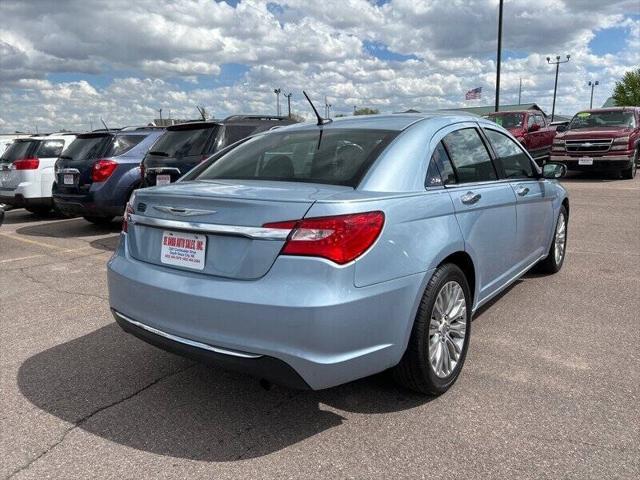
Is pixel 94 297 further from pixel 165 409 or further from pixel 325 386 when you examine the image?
pixel 325 386

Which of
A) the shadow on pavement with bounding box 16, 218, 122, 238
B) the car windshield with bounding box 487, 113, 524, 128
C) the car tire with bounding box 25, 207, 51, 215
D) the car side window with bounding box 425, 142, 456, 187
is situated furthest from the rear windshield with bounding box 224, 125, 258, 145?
the car windshield with bounding box 487, 113, 524, 128

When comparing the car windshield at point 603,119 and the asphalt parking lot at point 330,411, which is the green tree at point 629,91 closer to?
the car windshield at point 603,119

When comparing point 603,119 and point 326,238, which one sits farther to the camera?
point 603,119

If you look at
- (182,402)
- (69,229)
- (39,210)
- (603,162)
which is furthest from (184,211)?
(603,162)

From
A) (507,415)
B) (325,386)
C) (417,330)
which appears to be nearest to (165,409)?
(325,386)

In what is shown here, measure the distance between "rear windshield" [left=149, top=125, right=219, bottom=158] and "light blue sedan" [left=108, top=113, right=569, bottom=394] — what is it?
420cm

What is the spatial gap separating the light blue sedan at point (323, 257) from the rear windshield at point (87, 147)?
241 inches

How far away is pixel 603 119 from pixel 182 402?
15.9 metres

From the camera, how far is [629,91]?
39.5m

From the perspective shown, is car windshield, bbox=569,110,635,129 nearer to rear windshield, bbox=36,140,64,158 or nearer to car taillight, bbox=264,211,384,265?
rear windshield, bbox=36,140,64,158

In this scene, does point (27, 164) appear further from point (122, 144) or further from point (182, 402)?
point (182, 402)

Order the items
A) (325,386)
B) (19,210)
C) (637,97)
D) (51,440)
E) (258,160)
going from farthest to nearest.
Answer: (637,97)
(19,210)
(258,160)
(51,440)
(325,386)

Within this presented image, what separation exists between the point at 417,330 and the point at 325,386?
0.59 metres

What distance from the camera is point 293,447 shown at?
2652 mm
